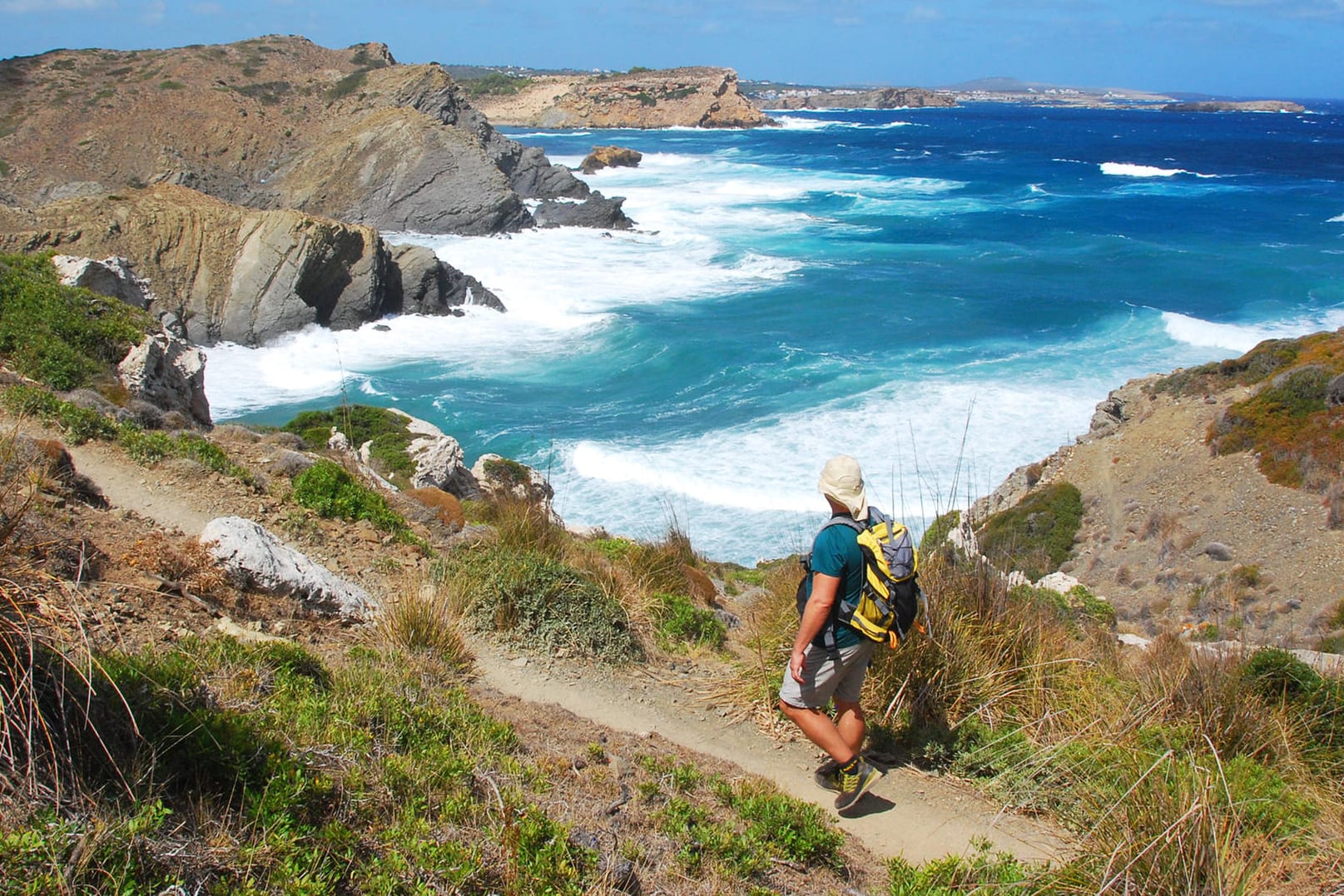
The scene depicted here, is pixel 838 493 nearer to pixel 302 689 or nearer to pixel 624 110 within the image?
pixel 302 689

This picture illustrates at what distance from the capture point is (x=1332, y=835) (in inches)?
135

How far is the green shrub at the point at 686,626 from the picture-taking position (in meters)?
6.53

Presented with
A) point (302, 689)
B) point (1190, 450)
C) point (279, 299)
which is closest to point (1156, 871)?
point (302, 689)

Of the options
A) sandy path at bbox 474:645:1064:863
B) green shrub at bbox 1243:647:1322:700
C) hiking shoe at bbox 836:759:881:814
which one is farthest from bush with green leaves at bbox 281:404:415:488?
green shrub at bbox 1243:647:1322:700

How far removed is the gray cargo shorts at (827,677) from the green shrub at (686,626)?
7.38 feet

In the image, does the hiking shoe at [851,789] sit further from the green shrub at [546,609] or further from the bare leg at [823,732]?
the green shrub at [546,609]

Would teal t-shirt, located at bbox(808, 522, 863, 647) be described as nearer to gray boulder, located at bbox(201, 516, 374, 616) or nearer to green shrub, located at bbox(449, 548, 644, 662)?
green shrub, located at bbox(449, 548, 644, 662)

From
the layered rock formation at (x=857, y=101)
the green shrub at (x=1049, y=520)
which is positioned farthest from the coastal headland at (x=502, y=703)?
the layered rock formation at (x=857, y=101)

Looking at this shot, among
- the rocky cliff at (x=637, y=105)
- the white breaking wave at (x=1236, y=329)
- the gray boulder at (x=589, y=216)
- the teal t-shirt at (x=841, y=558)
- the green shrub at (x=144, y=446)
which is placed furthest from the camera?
the rocky cliff at (x=637, y=105)

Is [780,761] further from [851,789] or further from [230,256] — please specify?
[230,256]

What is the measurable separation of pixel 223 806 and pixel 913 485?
1668cm

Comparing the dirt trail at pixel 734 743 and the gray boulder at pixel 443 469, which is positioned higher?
the dirt trail at pixel 734 743

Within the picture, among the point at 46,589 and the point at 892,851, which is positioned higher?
the point at 46,589

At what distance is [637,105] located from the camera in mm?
127500
